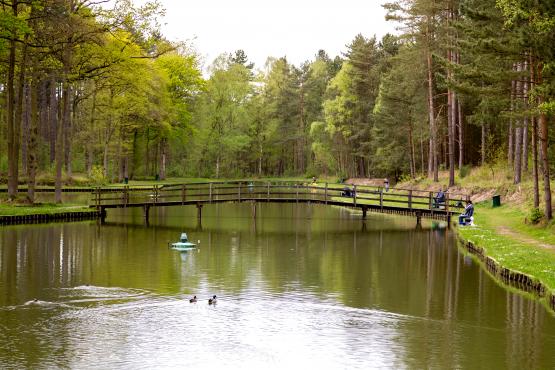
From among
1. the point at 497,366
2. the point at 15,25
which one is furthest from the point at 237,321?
the point at 15,25

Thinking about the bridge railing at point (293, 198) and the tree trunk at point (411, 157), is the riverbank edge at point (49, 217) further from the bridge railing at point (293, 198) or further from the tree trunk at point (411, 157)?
the tree trunk at point (411, 157)

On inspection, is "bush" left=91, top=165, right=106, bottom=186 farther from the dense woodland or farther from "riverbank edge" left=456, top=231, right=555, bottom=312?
"riverbank edge" left=456, top=231, right=555, bottom=312

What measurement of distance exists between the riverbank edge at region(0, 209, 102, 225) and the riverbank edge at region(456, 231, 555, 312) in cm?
2333

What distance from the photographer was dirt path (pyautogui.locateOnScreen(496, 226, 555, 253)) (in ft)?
86.2

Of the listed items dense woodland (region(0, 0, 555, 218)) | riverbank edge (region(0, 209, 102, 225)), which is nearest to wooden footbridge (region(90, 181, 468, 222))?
riverbank edge (region(0, 209, 102, 225))

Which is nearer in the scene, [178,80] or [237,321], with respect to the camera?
[237,321]

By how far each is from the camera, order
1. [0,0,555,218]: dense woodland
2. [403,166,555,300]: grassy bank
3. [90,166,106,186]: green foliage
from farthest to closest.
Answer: [90,166,106,186]: green foliage, [0,0,555,218]: dense woodland, [403,166,555,300]: grassy bank

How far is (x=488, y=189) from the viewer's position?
47625 mm

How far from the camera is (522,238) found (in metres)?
28.9

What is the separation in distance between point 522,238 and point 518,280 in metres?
7.51

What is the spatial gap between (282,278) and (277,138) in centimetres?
9621

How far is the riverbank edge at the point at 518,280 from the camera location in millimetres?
19075

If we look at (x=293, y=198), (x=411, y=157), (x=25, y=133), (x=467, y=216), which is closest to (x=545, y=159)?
(x=467, y=216)

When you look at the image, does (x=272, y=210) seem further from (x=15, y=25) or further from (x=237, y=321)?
(x=237, y=321)
